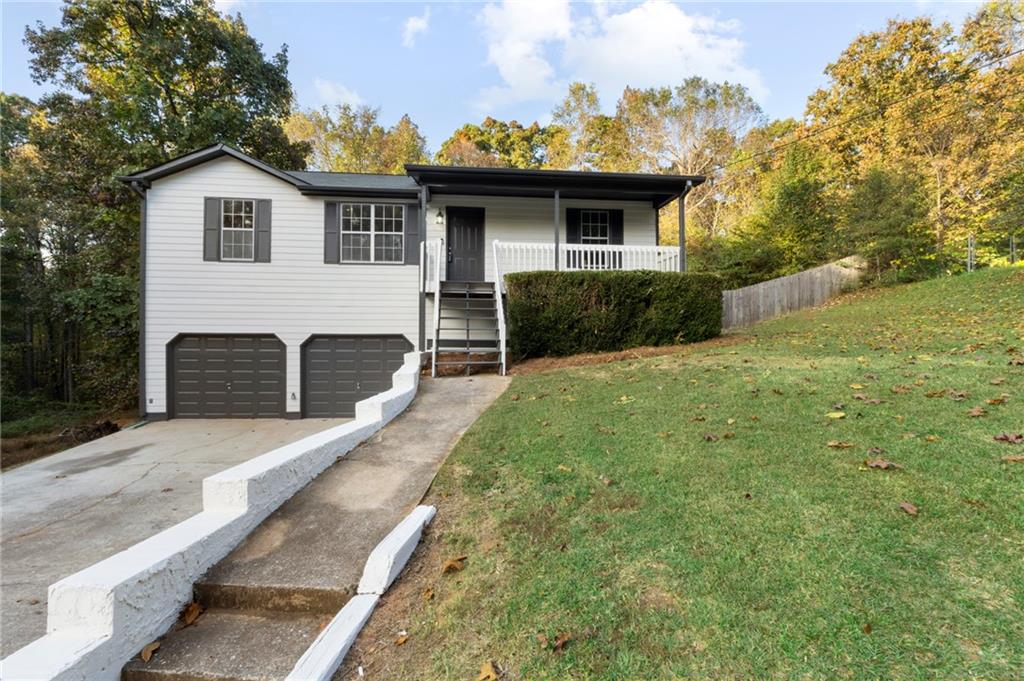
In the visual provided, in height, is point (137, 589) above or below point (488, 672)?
above

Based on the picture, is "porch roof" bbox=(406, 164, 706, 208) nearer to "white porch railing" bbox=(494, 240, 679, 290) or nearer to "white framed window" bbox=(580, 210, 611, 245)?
"white framed window" bbox=(580, 210, 611, 245)

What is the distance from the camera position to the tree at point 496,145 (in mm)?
29766

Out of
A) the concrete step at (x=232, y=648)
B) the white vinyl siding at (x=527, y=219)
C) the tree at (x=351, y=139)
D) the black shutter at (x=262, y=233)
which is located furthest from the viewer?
the tree at (x=351, y=139)

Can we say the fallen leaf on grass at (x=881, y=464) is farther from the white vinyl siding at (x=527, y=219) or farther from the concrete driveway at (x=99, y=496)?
the white vinyl siding at (x=527, y=219)

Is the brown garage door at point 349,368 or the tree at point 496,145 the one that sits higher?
the tree at point 496,145

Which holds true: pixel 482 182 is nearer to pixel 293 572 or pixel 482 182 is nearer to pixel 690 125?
pixel 293 572

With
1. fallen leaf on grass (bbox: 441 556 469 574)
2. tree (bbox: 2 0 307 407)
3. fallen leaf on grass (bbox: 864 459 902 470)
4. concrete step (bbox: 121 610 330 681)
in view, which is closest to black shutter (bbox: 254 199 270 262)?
tree (bbox: 2 0 307 407)

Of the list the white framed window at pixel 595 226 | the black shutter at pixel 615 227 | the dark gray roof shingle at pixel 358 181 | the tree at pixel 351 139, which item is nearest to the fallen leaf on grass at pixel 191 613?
the dark gray roof shingle at pixel 358 181

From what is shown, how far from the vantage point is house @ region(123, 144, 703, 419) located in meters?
10.5

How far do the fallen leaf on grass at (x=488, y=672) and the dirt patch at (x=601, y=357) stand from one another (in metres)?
6.06

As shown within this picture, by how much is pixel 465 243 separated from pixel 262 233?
4918mm

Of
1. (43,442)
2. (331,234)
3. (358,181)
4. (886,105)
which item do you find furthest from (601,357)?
(886,105)

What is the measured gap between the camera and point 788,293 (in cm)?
1602

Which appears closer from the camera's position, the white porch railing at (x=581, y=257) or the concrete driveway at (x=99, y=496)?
the concrete driveway at (x=99, y=496)
